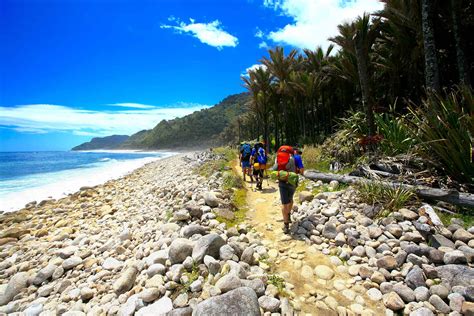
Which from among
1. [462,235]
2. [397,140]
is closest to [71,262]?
[462,235]

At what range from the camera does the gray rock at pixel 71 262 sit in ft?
15.3

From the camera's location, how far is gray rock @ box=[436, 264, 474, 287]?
9.24ft

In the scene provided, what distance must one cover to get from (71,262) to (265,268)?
154 inches

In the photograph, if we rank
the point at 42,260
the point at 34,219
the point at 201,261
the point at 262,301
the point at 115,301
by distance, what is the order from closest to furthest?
the point at 262,301 < the point at 115,301 < the point at 201,261 < the point at 42,260 < the point at 34,219

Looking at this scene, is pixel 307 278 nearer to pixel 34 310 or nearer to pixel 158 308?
pixel 158 308

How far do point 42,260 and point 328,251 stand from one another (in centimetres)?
620

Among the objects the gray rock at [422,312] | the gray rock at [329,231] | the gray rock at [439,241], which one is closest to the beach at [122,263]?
the gray rock at [329,231]

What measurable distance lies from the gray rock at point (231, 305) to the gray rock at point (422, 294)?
1907mm

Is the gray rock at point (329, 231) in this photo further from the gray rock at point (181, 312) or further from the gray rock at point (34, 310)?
the gray rock at point (34, 310)

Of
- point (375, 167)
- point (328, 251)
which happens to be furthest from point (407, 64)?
point (328, 251)

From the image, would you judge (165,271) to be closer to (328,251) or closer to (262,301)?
(262,301)

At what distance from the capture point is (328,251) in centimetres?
393

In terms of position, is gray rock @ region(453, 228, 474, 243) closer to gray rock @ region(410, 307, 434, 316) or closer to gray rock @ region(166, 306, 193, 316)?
gray rock @ region(410, 307, 434, 316)

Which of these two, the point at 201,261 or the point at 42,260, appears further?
the point at 42,260
